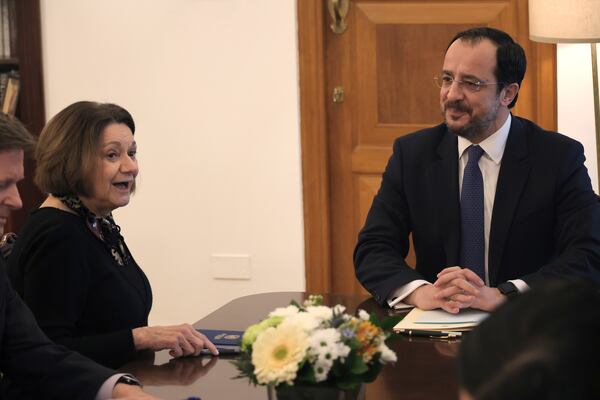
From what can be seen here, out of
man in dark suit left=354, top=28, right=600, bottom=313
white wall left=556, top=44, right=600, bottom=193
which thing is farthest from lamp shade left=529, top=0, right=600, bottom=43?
man in dark suit left=354, top=28, right=600, bottom=313

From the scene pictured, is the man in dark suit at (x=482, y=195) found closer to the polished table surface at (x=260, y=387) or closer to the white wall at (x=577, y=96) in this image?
the polished table surface at (x=260, y=387)

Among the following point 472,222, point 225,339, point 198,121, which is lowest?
point 225,339

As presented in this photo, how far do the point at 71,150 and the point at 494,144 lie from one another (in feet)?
3.81

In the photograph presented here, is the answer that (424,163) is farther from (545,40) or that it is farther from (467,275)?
(545,40)

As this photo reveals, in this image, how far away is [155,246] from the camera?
16.9ft

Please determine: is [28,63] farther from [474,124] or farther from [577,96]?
[474,124]

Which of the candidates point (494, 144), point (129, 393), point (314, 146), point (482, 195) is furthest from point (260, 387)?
point (314, 146)

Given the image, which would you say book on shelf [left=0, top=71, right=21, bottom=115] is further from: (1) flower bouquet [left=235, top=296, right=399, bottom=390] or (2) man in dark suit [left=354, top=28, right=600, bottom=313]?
(1) flower bouquet [left=235, top=296, right=399, bottom=390]

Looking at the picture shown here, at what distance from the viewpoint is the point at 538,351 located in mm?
799

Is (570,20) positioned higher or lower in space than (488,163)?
higher

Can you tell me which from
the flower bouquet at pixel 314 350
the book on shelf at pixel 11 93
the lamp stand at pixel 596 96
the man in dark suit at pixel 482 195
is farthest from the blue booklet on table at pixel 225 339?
the book on shelf at pixel 11 93

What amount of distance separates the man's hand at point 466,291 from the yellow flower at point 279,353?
89cm

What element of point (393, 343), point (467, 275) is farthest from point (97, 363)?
point (467, 275)

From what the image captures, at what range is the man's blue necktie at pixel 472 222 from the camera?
9.39 feet
